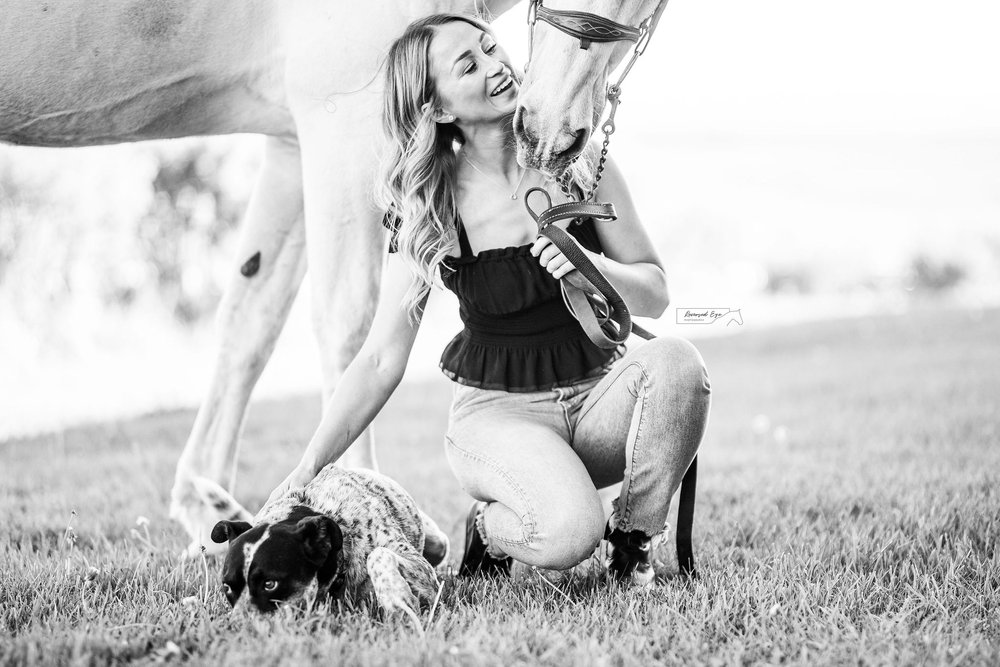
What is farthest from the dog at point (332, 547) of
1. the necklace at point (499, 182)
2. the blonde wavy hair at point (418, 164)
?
the necklace at point (499, 182)

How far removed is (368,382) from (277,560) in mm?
612

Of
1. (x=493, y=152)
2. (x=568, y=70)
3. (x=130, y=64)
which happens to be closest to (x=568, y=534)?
(x=493, y=152)

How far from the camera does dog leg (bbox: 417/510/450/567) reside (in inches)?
100.0

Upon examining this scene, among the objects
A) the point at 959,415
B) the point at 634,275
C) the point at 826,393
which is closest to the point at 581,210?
the point at 634,275

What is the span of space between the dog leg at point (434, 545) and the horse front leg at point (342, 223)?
0.57 metres

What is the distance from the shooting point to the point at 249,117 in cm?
298

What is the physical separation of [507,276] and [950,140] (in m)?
20.6

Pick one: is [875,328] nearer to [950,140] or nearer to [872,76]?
[872,76]

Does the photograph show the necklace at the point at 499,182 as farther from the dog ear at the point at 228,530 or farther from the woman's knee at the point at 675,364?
the dog ear at the point at 228,530

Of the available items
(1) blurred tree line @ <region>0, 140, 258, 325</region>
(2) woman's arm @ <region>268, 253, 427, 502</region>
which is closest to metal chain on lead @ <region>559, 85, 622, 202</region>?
(2) woman's arm @ <region>268, 253, 427, 502</region>

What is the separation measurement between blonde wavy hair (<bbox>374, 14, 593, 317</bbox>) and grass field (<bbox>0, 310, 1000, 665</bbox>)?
35.4 inches

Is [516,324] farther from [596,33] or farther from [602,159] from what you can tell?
[596,33]

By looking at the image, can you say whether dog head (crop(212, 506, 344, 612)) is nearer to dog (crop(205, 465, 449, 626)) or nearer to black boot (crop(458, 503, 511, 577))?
dog (crop(205, 465, 449, 626))

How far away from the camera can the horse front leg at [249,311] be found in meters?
3.21
